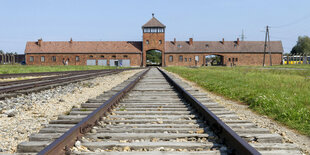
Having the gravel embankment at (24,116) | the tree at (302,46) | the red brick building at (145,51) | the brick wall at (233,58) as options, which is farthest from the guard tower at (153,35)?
the tree at (302,46)

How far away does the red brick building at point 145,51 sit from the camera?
61094 mm

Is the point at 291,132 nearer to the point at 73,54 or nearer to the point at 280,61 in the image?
the point at 73,54

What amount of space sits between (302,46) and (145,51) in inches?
3008

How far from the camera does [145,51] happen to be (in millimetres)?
61312

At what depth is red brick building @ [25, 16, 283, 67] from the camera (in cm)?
6109

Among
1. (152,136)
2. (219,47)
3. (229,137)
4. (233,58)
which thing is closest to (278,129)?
(229,137)

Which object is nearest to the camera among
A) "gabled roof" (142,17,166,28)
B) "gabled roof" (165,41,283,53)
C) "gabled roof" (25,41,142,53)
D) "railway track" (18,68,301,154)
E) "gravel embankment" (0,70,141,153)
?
"railway track" (18,68,301,154)

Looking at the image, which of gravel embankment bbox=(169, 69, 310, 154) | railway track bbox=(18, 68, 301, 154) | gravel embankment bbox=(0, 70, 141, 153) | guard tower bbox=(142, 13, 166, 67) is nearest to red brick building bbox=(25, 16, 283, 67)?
guard tower bbox=(142, 13, 166, 67)

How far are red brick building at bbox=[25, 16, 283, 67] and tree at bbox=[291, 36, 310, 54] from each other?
161ft

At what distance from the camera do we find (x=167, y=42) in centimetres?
6481

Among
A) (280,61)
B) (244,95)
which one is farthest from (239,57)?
(244,95)

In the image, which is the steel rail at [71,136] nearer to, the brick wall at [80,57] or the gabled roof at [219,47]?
→ the brick wall at [80,57]

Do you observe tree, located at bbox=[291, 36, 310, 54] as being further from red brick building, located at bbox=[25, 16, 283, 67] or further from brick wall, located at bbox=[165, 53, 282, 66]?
brick wall, located at bbox=[165, 53, 282, 66]

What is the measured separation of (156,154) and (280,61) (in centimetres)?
6839
